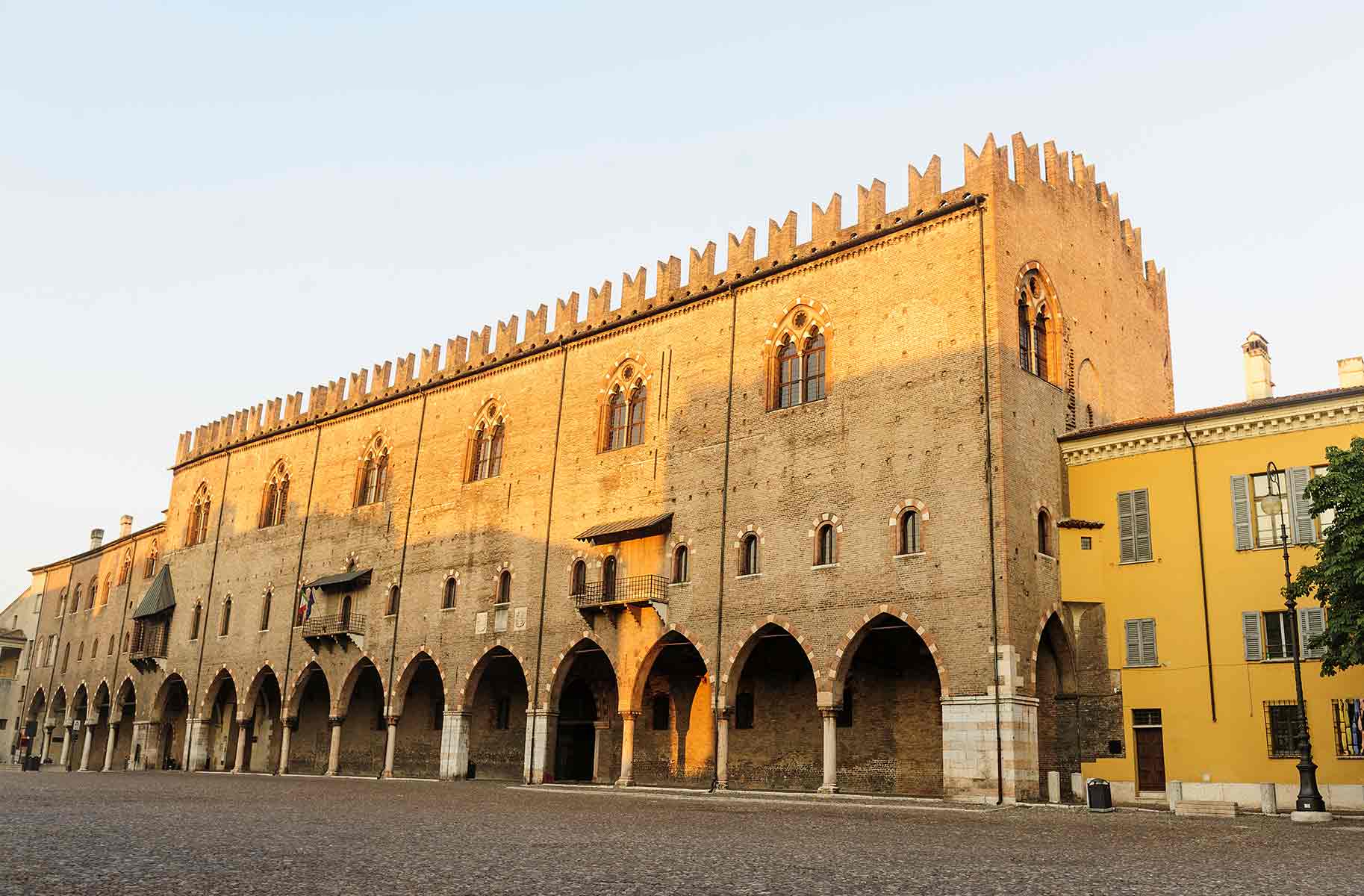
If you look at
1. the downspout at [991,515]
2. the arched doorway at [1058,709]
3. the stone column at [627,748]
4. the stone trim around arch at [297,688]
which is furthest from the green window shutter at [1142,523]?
the stone trim around arch at [297,688]

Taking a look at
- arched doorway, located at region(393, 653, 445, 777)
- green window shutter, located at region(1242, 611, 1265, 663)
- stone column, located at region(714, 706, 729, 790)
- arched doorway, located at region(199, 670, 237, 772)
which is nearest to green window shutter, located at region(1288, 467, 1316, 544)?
green window shutter, located at region(1242, 611, 1265, 663)

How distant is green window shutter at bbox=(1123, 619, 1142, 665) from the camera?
22.8 meters

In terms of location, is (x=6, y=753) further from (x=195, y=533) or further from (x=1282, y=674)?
(x=1282, y=674)

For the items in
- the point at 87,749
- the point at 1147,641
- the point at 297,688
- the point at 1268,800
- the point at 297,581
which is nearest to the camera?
the point at 1268,800

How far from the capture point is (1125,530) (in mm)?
23484

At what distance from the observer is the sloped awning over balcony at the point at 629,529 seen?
27.9m

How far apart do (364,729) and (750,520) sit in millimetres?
18812

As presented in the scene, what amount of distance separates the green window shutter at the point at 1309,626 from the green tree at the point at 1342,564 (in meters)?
Result: 2.09

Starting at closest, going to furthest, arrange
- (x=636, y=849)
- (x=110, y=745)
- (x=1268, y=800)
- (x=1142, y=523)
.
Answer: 1. (x=636, y=849)
2. (x=1268, y=800)
3. (x=1142, y=523)
4. (x=110, y=745)

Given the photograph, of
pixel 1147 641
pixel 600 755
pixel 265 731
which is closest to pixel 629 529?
pixel 600 755

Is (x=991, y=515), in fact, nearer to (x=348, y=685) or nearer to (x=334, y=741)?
(x=348, y=685)

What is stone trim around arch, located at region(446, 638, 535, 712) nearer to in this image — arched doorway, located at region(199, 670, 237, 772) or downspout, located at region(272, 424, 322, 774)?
downspout, located at region(272, 424, 322, 774)

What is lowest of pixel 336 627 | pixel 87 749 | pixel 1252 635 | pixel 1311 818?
pixel 87 749

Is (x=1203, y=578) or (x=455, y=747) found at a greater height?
(x=1203, y=578)
